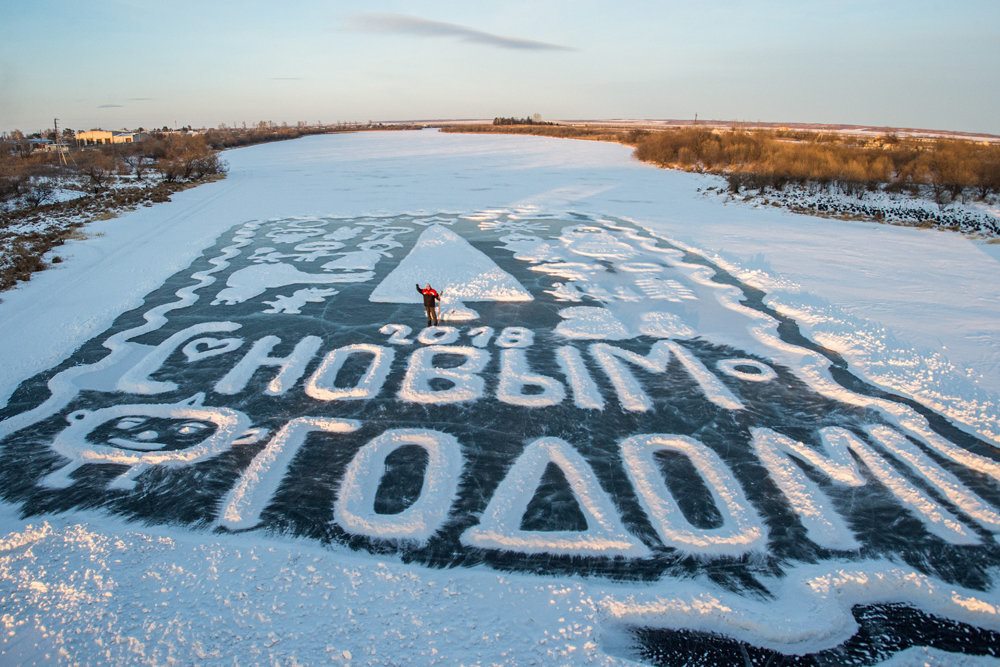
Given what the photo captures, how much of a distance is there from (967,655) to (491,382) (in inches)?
167

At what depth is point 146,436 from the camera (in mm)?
5043

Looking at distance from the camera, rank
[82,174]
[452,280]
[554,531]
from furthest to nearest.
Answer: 1. [82,174]
2. [452,280]
3. [554,531]

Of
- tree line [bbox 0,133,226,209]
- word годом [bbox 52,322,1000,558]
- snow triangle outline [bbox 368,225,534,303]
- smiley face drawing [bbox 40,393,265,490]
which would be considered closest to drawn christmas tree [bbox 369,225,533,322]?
snow triangle outline [bbox 368,225,534,303]

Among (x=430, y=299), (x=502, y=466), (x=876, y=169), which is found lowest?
(x=502, y=466)

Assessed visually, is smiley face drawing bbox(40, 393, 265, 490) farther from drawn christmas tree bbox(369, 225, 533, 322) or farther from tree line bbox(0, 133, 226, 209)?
tree line bbox(0, 133, 226, 209)

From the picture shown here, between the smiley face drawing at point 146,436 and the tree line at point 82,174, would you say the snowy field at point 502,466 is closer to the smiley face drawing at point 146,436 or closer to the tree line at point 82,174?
the smiley face drawing at point 146,436

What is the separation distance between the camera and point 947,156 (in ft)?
64.0

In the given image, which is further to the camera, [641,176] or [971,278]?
[641,176]

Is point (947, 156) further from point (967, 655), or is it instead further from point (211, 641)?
point (211, 641)

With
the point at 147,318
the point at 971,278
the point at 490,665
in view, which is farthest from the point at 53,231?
the point at 971,278

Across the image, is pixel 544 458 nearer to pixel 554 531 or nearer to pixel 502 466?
pixel 502 466

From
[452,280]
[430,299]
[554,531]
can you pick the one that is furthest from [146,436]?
[452,280]

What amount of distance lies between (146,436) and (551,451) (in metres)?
3.79

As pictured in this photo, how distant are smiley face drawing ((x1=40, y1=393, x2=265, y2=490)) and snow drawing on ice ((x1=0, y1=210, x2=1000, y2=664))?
26 mm
